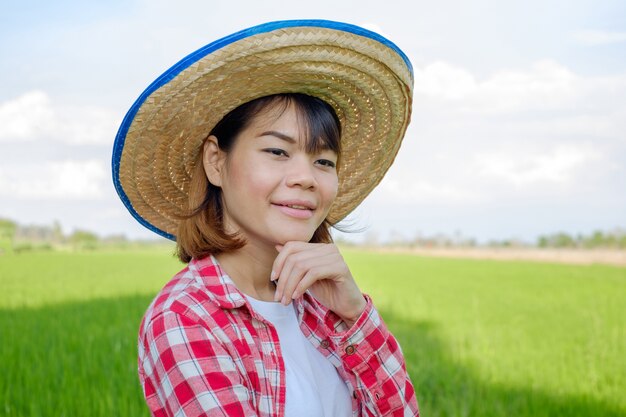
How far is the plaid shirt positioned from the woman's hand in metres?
0.05

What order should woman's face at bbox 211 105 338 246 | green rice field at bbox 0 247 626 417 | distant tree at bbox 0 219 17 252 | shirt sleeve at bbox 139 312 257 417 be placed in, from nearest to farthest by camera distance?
shirt sleeve at bbox 139 312 257 417 < woman's face at bbox 211 105 338 246 < green rice field at bbox 0 247 626 417 < distant tree at bbox 0 219 17 252

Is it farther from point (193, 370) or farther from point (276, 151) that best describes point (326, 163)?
point (193, 370)

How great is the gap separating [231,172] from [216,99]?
0.70ft

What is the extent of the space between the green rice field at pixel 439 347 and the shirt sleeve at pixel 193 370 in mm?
2218

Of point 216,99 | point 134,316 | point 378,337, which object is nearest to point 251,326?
point 378,337

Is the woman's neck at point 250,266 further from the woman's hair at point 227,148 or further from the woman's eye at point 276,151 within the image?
the woman's eye at point 276,151

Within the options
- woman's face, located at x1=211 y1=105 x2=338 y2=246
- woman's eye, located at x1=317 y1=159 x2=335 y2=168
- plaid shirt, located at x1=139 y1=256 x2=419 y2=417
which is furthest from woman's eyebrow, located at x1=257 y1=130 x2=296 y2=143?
plaid shirt, located at x1=139 y1=256 x2=419 y2=417

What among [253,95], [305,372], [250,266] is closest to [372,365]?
[305,372]

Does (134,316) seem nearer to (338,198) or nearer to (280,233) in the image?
(338,198)

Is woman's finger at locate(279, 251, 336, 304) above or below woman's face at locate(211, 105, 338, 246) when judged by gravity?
below

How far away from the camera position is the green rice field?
4164mm

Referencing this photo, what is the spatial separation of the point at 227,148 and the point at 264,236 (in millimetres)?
276

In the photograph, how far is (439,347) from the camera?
6410 mm

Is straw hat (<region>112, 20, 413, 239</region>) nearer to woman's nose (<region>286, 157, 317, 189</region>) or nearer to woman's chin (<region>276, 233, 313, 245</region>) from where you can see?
woman's nose (<region>286, 157, 317, 189</region>)
